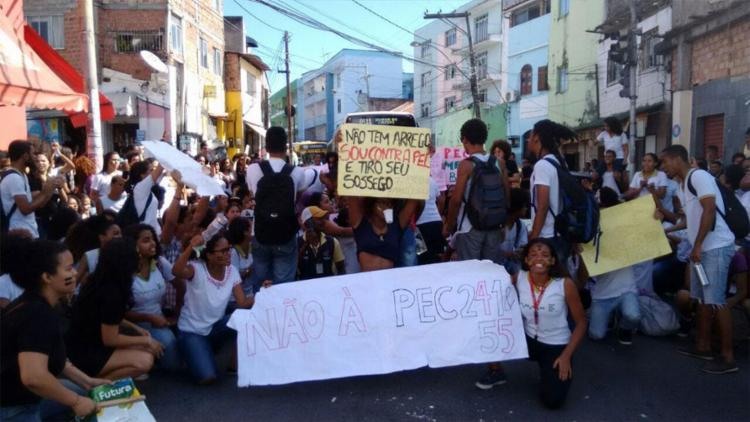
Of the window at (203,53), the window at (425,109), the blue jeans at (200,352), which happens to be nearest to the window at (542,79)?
the window at (203,53)

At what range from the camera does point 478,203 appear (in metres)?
4.79

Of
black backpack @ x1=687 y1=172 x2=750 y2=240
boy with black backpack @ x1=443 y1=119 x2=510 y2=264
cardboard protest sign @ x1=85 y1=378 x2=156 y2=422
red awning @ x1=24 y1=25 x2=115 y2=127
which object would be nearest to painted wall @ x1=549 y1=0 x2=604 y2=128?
red awning @ x1=24 y1=25 x2=115 y2=127

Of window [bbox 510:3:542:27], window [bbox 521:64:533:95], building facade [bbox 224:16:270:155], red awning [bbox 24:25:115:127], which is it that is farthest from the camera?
window [bbox 510:3:542:27]

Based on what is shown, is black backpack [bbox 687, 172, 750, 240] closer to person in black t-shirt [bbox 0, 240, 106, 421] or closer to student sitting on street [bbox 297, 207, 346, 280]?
student sitting on street [bbox 297, 207, 346, 280]

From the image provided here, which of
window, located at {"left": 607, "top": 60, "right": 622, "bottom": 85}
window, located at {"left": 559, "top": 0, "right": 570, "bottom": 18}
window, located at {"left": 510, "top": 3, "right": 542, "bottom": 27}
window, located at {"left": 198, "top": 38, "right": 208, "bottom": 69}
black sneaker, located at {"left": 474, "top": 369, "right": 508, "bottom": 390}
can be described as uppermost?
window, located at {"left": 510, "top": 3, "right": 542, "bottom": 27}

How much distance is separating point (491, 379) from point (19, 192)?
430cm

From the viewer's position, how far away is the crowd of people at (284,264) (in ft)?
11.2

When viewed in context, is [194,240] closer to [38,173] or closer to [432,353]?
[432,353]

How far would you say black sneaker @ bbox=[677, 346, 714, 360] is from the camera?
507 centimetres

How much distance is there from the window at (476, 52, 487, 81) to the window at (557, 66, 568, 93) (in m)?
13.3

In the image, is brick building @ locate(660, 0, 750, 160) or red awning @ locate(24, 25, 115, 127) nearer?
red awning @ locate(24, 25, 115, 127)

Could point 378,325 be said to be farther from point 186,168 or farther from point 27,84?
point 27,84

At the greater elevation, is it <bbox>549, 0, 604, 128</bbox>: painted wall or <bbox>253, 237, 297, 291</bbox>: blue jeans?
<bbox>549, 0, 604, 128</bbox>: painted wall

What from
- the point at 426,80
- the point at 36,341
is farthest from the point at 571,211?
the point at 426,80
